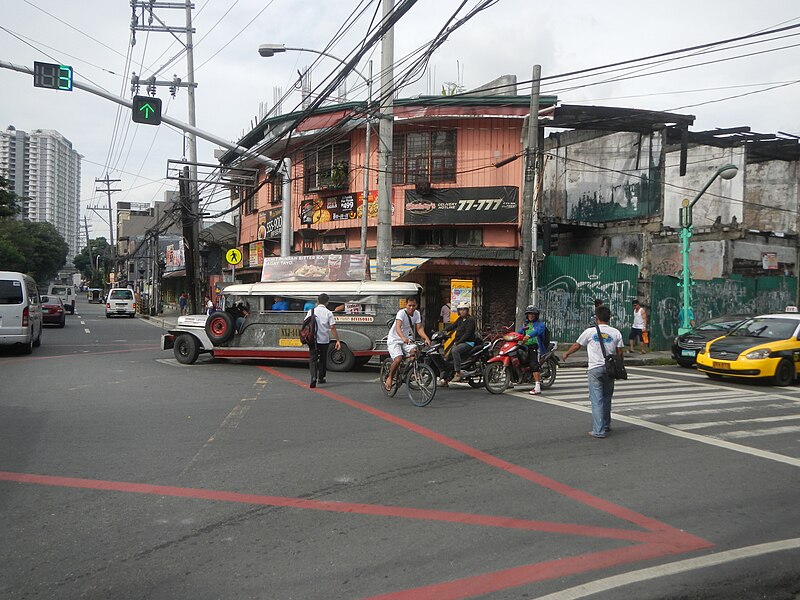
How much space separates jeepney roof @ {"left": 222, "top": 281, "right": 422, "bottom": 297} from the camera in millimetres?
15219

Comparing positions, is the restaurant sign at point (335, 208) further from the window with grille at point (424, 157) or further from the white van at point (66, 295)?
the white van at point (66, 295)

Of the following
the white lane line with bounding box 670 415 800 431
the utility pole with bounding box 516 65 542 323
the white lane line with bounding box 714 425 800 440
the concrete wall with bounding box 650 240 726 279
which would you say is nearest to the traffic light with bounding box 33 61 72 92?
the utility pole with bounding box 516 65 542 323

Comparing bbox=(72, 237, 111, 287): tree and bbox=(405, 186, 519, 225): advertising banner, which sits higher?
bbox=(72, 237, 111, 287): tree

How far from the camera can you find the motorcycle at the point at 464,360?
38.1ft

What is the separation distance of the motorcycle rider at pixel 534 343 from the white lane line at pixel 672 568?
7.17m

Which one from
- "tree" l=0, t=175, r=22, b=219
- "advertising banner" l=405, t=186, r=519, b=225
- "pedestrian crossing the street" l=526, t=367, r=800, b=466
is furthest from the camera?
"tree" l=0, t=175, r=22, b=219

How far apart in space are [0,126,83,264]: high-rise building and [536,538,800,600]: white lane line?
136 m

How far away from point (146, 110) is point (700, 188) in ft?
73.8

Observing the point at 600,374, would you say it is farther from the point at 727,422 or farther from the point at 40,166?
the point at 40,166

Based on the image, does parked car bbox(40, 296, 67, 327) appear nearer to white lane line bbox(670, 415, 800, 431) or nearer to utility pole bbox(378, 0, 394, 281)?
utility pole bbox(378, 0, 394, 281)

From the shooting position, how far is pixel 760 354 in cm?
1397

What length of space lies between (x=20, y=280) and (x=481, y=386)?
12.3 meters

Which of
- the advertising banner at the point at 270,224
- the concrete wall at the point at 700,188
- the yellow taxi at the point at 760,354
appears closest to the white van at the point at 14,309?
the advertising banner at the point at 270,224

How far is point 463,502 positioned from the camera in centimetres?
571
